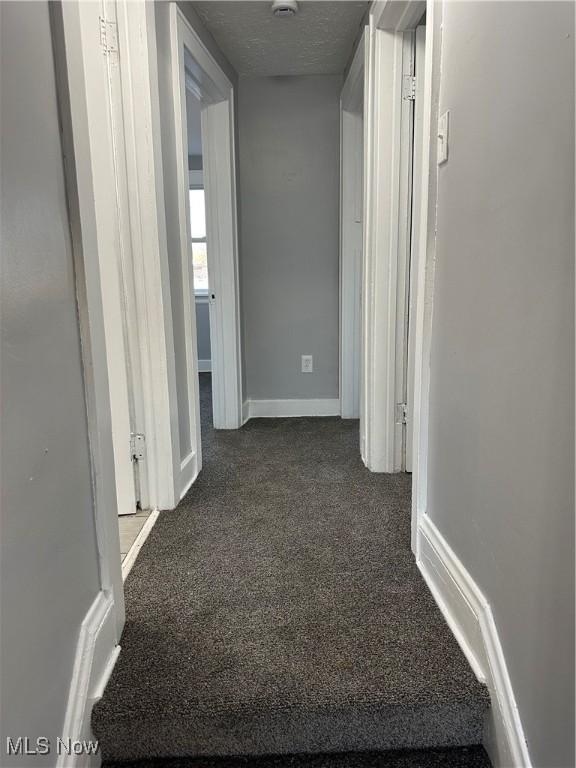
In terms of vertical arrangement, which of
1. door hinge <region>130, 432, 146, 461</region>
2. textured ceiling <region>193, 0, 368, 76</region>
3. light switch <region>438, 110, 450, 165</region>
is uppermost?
textured ceiling <region>193, 0, 368, 76</region>

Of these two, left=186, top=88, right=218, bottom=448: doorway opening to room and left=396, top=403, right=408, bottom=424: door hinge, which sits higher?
left=186, top=88, right=218, bottom=448: doorway opening to room

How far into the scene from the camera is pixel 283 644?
4.23ft

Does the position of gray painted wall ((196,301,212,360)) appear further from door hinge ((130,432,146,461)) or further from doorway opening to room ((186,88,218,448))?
door hinge ((130,432,146,461))

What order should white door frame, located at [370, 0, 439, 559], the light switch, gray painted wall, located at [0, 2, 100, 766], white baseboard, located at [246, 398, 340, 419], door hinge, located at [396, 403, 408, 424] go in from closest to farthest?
gray painted wall, located at [0, 2, 100, 766], the light switch, white door frame, located at [370, 0, 439, 559], door hinge, located at [396, 403, 408, 424], white baseboard, located at [246, 398, 340, 419]

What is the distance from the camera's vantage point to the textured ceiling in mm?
2342

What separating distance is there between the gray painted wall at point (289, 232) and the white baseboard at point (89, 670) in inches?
94.0

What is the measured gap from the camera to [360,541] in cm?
183

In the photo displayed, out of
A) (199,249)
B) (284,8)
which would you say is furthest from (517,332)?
(199,249)

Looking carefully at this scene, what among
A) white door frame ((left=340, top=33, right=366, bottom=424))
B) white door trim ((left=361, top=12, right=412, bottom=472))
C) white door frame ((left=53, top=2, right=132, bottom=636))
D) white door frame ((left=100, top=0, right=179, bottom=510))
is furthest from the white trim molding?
white door frame ((left=53, top=2, right=132, bottom=636))

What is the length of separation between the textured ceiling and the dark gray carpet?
7.13ft

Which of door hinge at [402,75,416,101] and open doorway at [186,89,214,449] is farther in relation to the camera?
open doorway at [186,89,214,449]

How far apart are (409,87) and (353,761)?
2.35 metres

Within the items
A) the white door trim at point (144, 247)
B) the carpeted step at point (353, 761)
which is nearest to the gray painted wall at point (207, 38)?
the white door trim at point (144, 247)

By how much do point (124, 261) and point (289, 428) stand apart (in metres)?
1.64
